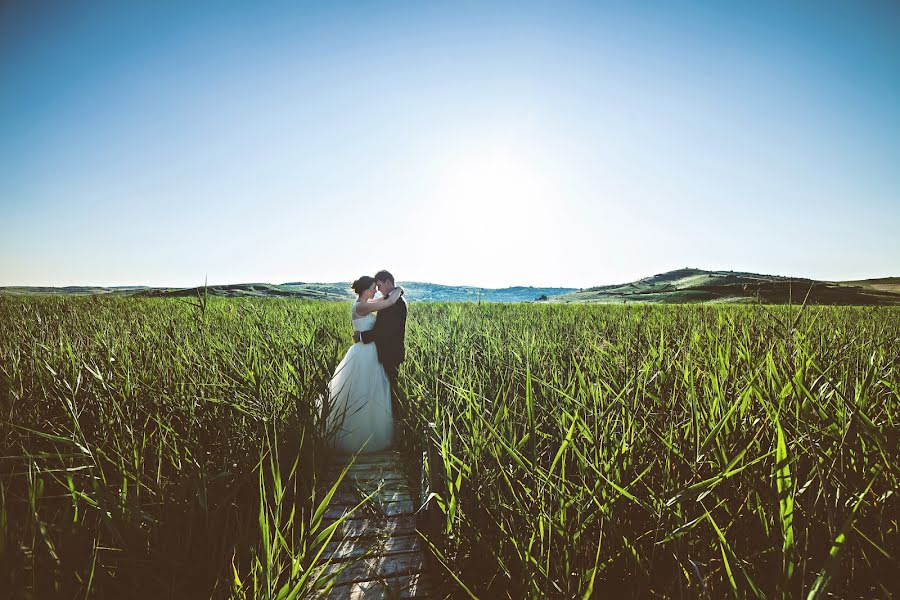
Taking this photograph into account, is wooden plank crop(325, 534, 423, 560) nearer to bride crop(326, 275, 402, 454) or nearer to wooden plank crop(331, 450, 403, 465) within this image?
wooden plank crop(331, 450, 403, 465)

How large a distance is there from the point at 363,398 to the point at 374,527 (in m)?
1.89

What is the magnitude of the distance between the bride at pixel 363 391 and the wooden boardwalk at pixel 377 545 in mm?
807

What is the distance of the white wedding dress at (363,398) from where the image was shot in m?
3.77

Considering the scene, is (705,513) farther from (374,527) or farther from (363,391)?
(363,391)

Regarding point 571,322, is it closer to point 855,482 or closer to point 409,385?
point 409,385

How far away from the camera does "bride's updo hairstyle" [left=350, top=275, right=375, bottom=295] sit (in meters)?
4.52

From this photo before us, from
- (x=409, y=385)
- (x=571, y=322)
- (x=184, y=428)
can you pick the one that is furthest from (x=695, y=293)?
(x=184, y=428)

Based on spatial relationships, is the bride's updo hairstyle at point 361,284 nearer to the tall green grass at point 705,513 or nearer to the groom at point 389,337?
the groom at point 389,337

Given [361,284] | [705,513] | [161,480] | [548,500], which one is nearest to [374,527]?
[548,500]

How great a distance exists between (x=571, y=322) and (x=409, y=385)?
17.3ft

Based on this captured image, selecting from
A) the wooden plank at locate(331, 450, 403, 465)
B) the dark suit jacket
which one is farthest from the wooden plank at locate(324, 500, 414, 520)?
the dark suit jacket

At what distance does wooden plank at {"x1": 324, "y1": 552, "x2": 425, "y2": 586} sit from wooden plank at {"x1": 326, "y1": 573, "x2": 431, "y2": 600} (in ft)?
0.09

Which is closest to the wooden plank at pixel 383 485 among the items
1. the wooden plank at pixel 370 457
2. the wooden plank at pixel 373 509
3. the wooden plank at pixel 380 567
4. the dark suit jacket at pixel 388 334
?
the wooden plank at pixel 373 509

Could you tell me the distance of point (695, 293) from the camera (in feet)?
122
